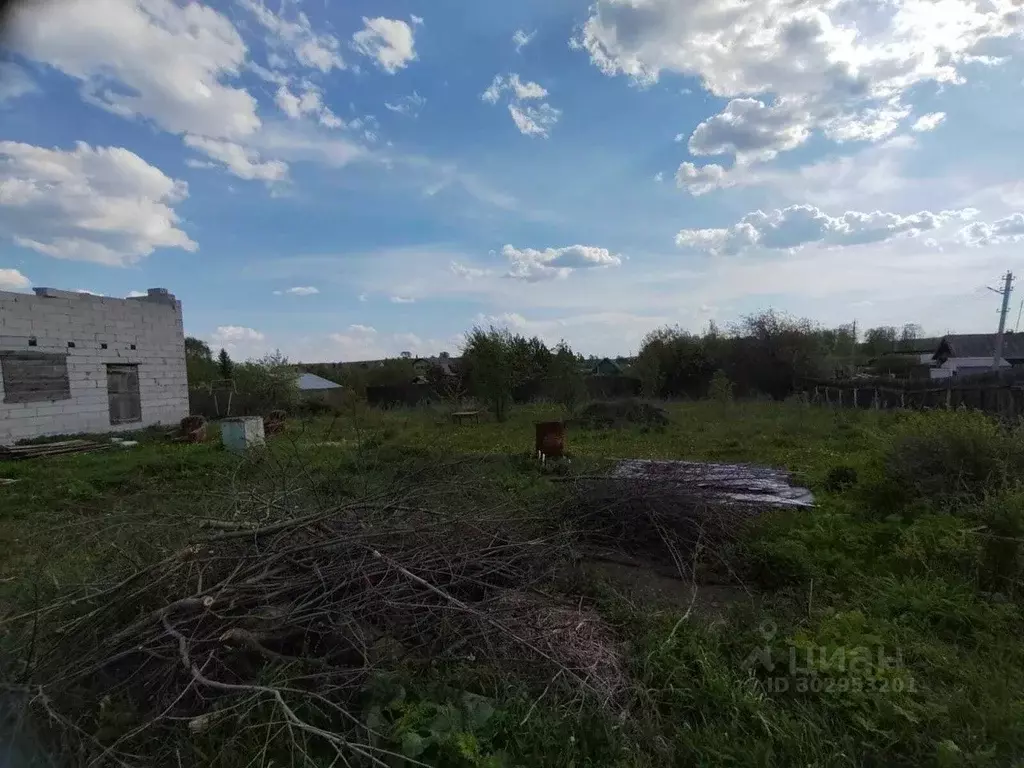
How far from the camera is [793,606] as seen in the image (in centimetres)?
350

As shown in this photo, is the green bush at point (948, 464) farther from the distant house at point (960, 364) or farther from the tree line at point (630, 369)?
the distant house at point (960, 364)

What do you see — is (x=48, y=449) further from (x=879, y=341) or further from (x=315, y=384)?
(x=879, y=341)

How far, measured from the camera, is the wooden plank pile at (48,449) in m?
10.8

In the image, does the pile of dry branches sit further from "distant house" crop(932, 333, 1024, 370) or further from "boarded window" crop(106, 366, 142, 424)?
"distant house" crop(932, 333, 1024, 370)

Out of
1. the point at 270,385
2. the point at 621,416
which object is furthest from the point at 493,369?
the point at 270,385

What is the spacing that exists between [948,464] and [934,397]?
34.6ft

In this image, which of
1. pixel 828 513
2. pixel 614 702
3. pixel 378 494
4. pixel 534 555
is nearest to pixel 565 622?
pixel 614 702

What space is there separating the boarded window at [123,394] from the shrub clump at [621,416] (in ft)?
36.0

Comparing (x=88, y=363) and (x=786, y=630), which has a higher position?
(x=88, y=363)

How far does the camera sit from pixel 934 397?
45.8ft

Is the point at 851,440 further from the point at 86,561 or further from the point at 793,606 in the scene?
the point at 86,561

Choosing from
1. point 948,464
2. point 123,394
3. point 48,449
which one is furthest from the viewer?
point 123,394

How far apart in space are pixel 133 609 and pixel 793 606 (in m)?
3.57

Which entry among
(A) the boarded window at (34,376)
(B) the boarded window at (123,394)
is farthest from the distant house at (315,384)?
(A) the boarded window at (34,376)
